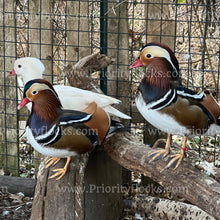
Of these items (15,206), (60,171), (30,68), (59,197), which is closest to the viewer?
(59,197)

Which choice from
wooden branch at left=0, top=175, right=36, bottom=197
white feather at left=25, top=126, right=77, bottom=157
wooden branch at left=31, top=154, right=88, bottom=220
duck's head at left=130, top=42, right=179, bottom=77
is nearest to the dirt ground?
wooden branch at left=0, top=175, right=36, bottom=197

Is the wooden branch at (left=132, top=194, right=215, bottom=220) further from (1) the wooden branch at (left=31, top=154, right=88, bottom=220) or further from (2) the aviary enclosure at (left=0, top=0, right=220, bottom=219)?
(1) the wooden branch at (left=31, top=154, right=88, bottom=220)

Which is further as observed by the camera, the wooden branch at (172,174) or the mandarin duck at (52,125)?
the mandarin duck at (52,125)

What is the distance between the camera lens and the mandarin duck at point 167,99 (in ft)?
7.38

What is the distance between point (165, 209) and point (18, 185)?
4.67 feet

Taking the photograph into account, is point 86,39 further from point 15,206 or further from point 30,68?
point 15,206

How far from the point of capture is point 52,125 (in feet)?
7.49

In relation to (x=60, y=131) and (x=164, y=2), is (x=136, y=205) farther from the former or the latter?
(x=164, y=2)

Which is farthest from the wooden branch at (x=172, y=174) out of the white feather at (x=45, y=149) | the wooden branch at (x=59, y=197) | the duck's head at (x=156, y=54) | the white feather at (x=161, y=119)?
the duck's head at (x=156, y=54)

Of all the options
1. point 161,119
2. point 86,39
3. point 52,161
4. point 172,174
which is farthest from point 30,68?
point 172,174

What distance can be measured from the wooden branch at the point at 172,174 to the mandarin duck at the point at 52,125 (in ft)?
1.06

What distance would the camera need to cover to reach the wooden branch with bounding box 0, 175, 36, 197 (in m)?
3.77

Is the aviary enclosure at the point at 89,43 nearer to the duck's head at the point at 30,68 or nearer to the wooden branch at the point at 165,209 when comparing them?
the wooden branch at the point at 165,209

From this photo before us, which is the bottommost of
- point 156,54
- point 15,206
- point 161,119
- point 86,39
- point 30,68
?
point 15,206
